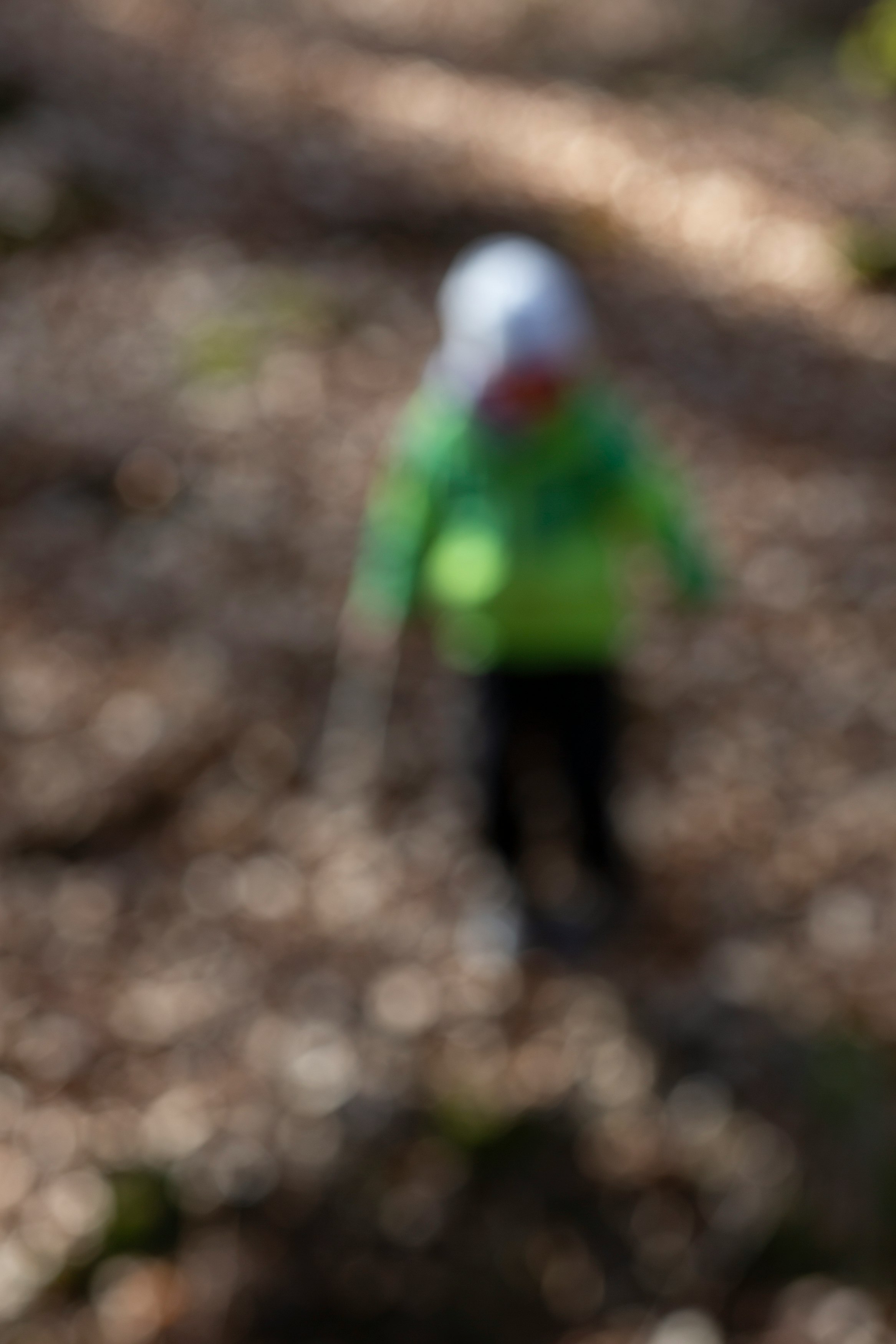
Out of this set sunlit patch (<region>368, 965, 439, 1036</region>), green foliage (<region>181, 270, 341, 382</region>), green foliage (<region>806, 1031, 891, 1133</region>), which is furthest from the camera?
green foliage (<region>181, 270, 341, 382</region>)

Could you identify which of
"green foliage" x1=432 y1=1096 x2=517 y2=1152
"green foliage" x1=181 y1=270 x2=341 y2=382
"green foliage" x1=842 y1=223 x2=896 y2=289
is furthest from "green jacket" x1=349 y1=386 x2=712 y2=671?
"green foliage" x1=842 y1=223 x2=896 y2=289

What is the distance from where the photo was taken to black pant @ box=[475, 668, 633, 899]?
352cm

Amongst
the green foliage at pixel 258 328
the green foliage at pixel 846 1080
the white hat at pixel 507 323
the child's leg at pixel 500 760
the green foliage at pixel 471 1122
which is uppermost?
the green foliage at pixel 258 328

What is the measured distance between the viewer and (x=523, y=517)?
325cm

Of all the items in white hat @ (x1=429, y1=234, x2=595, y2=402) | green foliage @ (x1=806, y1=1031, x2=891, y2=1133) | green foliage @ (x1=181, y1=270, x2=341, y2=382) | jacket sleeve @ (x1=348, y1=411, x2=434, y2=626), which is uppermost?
green foliage @ (x1=181, y1=270, x2=341, y2=382)

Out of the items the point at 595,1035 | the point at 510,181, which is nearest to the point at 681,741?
the point at 595,1035

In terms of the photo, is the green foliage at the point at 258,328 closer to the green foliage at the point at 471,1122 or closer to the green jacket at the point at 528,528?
the green jacket at the point at 528,528

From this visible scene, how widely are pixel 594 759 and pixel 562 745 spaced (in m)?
0.09

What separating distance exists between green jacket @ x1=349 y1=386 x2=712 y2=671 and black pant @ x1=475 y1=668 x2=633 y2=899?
97 mm

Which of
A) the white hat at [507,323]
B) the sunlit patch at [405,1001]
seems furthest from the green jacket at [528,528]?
the sunlit patch at [405,1001]

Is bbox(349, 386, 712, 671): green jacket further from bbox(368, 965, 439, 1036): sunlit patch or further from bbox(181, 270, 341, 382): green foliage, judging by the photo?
bbox(181, 270, 341, 382): green foliage

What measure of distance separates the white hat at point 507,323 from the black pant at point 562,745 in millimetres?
732

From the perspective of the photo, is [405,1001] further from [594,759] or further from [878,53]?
[878,53]

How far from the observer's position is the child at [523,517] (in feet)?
10.1
